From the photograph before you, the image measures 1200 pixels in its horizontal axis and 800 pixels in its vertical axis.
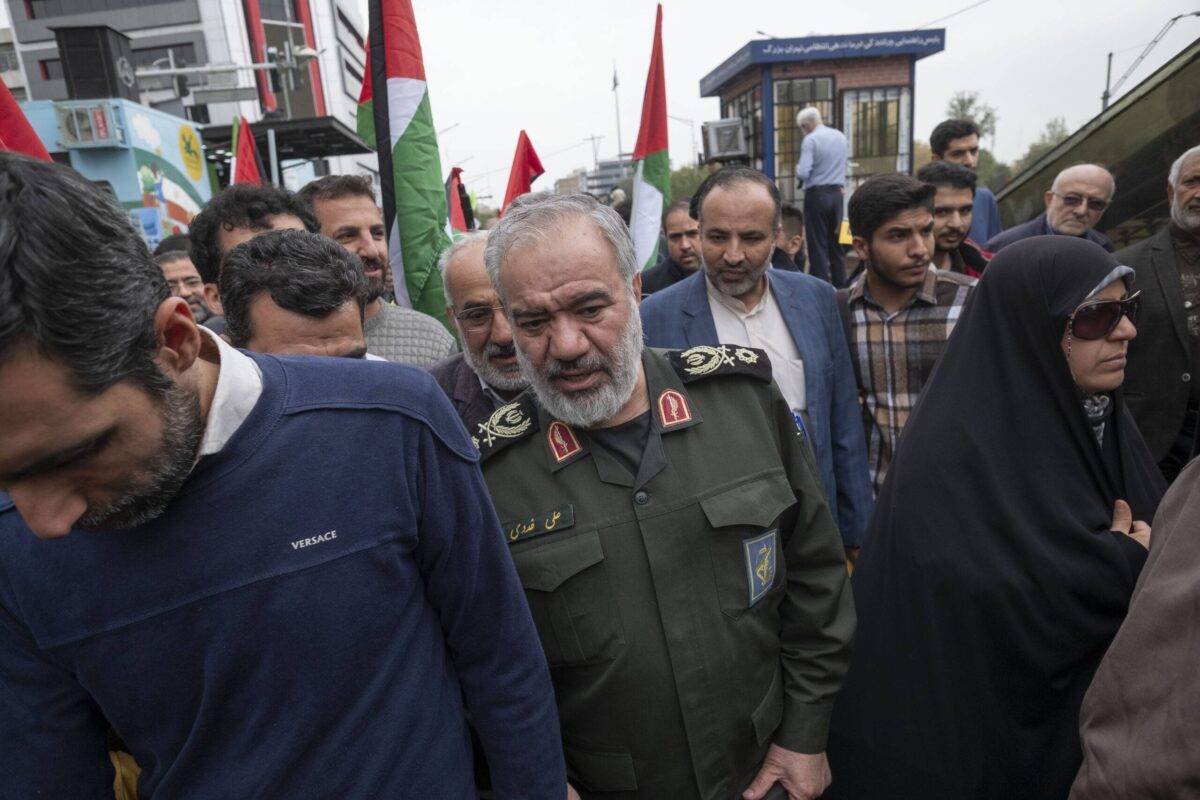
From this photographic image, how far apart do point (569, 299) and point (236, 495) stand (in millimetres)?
801

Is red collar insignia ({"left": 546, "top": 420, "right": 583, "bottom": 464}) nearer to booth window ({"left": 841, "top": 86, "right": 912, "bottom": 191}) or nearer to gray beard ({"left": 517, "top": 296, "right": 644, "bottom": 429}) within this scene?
gray beard ({"left": 517, "top": 296, "right": 644, "bottom": 429})

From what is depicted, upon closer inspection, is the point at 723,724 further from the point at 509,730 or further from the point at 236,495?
the point at 236,495

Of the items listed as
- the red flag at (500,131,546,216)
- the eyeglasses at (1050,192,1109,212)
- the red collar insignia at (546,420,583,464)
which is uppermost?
the red flag at (500,131,546,216)

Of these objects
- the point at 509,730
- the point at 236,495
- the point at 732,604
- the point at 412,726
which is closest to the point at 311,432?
the point at 236,495

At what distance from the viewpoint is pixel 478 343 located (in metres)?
2.30

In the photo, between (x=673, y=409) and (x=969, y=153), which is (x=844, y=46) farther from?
(x=673, y=409)

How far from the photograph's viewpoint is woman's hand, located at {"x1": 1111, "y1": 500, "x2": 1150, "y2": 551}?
1796 mm

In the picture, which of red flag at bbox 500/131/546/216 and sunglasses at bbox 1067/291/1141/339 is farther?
red flag at bbox 500/131/546/216

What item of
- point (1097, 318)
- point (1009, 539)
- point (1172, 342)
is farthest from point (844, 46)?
point (1009, 539)

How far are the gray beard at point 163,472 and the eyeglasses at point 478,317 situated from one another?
1342mm

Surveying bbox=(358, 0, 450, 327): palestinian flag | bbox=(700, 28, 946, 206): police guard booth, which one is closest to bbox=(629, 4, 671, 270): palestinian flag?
bbox=(358, 0, 450, 327): palestinian flag

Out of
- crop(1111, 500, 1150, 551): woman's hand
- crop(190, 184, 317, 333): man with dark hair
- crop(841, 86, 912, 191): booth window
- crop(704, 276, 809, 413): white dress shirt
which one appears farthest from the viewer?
crop(841, 86, 912, 191): booth window

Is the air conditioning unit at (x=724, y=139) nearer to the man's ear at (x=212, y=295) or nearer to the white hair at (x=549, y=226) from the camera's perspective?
the man's ear at (x=212, y=295)

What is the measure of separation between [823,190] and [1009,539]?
6746 millimetres
